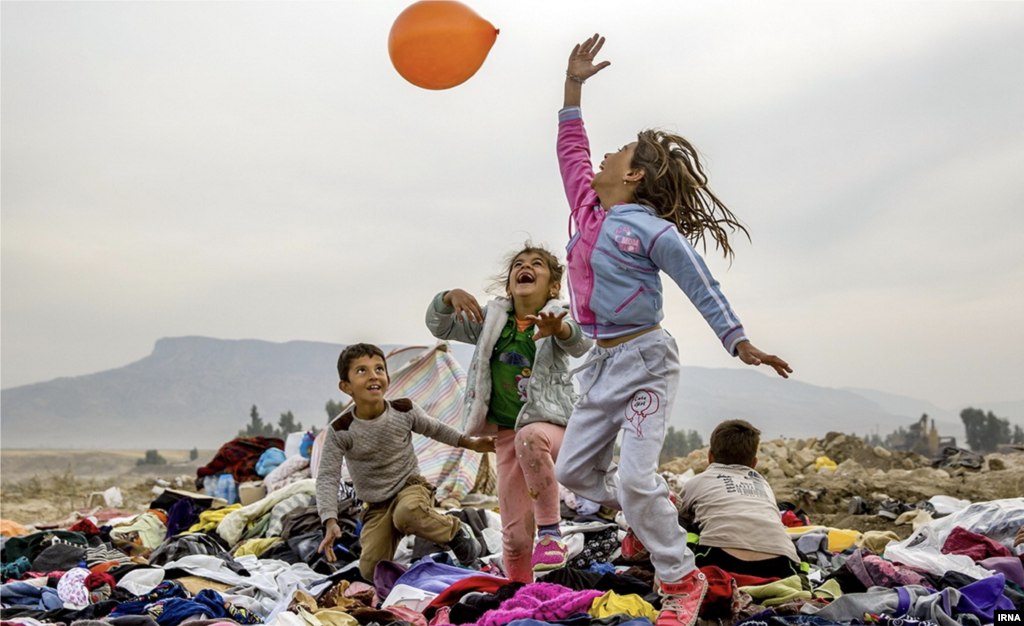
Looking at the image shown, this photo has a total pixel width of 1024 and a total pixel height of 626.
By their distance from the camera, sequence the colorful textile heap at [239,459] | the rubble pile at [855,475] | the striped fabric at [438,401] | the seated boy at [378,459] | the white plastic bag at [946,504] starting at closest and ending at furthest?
the seated boy at [378,459] < the white plastic bag at [946,504] < the striped fabric at [438,401] < the rubble pile at [855,475] < the colorful textile heap at [239,459]

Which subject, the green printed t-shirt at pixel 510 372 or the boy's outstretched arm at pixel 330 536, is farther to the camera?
the boy's outstretched arm at pixel 330 536

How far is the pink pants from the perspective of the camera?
4008mm

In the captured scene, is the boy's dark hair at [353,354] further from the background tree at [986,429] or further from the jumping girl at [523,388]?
the background tree at [986,429]

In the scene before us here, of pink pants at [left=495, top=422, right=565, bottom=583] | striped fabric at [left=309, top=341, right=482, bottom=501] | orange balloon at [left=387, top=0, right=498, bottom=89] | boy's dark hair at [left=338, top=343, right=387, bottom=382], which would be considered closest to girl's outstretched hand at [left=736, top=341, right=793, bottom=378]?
pink pants at [left=495, top=422, right=565, bottom=583]

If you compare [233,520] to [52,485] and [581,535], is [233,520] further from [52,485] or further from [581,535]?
[52,485]

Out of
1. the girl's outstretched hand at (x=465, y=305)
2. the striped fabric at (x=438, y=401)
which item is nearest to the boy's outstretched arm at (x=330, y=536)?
the girl's outstretched hand at (x=465, y=305)

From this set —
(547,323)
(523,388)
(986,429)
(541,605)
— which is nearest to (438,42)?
(547,323)

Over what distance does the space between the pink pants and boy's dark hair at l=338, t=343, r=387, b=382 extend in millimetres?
969

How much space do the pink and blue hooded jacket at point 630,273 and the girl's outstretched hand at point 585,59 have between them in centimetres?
58

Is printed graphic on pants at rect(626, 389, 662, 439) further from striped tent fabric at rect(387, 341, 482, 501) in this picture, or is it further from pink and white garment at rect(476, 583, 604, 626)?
Result: striped tent fabric at rect(387, 341, 482, 501)

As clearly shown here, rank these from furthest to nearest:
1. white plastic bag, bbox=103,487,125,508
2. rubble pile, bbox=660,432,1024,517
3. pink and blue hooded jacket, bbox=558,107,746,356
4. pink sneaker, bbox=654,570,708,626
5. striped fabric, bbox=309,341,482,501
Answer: white plastic bag, bbox=103,487,125,508
rubble pile, bbox=660,432,1024,517
striped fabric, bbox=309,341,482,501
pink and blue hooded jacket, bbox=558,107,746,356
pink sneaker, bbox=654,570,708,626

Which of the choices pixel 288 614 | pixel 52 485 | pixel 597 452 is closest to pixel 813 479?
pixel 597 452

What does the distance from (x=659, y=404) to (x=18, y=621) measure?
2614 mm

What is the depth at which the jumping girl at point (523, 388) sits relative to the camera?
159 inches
